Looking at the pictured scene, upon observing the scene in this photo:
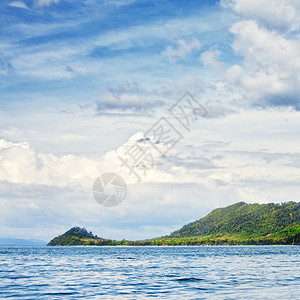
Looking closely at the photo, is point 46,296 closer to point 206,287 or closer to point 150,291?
point 150,291

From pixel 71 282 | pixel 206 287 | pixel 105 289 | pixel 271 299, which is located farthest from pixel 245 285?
pixel 71 282

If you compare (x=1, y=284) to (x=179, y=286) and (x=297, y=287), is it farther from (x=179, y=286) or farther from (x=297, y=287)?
(x=297, y=287)

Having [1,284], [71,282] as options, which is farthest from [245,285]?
[1,284]

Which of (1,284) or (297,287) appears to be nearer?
(297,287)

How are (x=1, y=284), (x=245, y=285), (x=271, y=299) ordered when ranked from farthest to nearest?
(x=1, y=284), (x=245, y=285), (x=271, y=299)

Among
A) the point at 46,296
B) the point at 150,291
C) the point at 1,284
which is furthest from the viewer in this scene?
the point at 1,284

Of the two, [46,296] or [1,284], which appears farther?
[1,284]

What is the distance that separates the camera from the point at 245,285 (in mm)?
65000

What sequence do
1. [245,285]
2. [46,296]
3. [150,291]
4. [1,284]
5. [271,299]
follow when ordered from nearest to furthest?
[271,299] < [46,296] < [150,291] < [245,285] < [1,284]

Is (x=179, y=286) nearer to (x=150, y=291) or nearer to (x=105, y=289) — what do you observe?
(x=150, y=291)

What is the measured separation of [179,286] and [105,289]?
35.8 feet

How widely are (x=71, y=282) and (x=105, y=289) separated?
11178mm

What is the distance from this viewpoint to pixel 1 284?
7025 centimetres

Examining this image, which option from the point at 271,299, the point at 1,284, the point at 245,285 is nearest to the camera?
the point at 271,299
